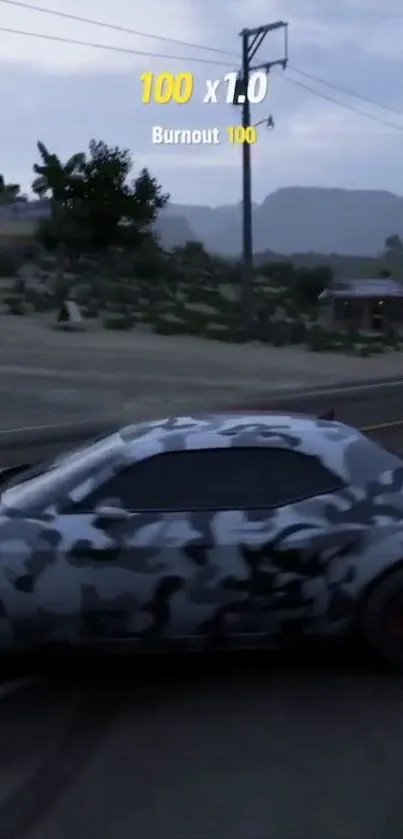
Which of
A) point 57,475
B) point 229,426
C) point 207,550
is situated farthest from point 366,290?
point 207,550

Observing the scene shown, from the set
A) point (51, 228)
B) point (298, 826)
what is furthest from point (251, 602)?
point (51, 228)

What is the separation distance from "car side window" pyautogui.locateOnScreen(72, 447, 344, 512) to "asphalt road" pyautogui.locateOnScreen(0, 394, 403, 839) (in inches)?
39.6

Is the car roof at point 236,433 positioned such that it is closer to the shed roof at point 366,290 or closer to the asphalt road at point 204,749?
the asphalt road at point 204,749

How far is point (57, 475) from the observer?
7.07 meters

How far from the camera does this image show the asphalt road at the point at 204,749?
5145 millimetres

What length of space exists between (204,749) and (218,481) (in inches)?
59.7

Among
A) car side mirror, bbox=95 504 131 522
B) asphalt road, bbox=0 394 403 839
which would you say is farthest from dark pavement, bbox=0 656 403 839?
car side mirror, bbox=95 504 131 522

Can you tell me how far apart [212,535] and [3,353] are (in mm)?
26330

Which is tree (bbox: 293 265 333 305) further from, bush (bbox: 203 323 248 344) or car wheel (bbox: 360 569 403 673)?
car wheel (bbox: 360 569 403 673)

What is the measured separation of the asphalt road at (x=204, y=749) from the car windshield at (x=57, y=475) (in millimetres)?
1009

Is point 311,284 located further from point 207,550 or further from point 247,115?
point 207,550

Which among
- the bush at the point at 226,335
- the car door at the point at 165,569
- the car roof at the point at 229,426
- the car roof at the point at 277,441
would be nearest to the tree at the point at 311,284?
the bush at the point at 226,335

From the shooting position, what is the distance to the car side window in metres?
6.80

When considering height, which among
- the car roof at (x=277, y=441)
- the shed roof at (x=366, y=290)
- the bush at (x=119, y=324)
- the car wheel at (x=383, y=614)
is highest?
the car roof at (x=277, y=441)
